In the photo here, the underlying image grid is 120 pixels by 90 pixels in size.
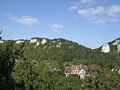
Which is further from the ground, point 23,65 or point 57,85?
point 23,65

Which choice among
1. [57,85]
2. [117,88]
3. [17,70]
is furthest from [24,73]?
[117,88]

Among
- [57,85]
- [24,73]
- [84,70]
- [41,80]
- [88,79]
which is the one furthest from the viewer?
[84,70]

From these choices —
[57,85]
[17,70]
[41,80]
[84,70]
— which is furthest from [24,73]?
[84,70]

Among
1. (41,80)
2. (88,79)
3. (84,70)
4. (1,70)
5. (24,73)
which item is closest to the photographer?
(1,70)

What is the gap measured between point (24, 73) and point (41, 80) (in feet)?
21.1

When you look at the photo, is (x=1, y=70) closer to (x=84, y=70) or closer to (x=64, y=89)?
(x=64, y=89)

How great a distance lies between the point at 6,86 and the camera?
29.0 meters

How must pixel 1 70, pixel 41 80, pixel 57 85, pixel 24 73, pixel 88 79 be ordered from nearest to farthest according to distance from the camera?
1. pixel 1 70
2. pixel 24 73
3. pixel 41 80
4. pixel 57 85
5. pixel 88 79

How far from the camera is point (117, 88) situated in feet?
337

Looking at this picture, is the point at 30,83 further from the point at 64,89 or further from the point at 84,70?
the point at 84,70

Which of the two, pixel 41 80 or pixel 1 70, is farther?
pixel 41 80

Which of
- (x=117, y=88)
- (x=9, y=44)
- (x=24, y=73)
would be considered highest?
(x=9, y=44)

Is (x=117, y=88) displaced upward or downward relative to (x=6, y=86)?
downward

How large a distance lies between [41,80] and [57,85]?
11.8 metres
